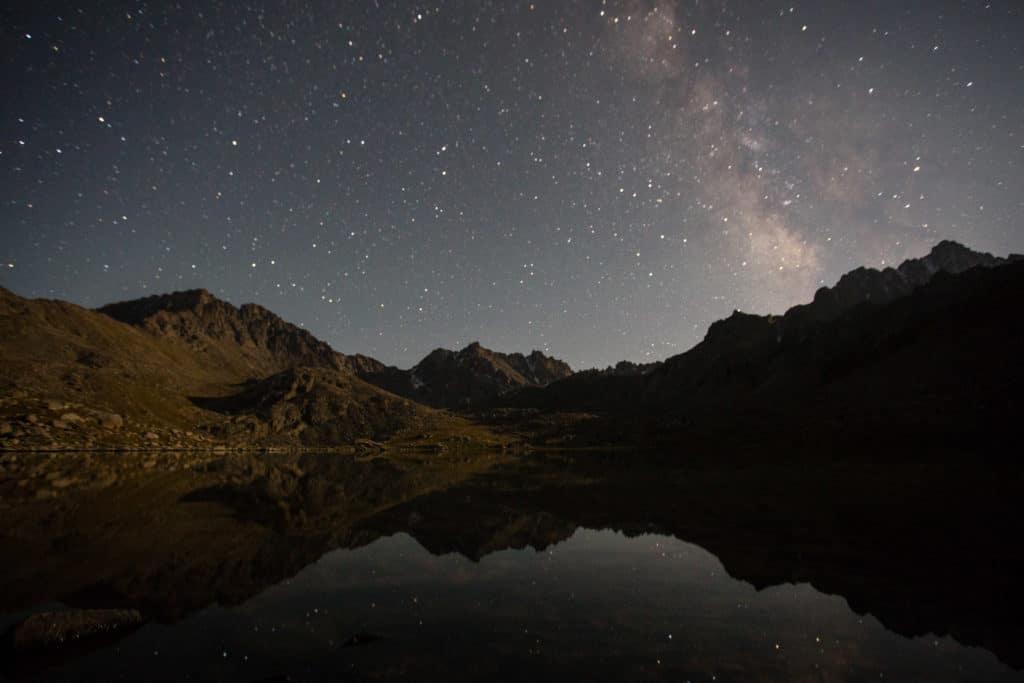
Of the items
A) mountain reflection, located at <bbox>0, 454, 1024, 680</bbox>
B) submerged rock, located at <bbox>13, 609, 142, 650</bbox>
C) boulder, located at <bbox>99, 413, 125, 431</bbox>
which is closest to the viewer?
submerged rock, located at <bbox>13, 609, 142, 650</bbox>

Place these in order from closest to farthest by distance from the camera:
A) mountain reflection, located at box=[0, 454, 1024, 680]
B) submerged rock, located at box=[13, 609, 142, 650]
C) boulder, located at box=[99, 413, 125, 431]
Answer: submerged rock, located at box=[13, 609, 142, 650] → mountain reflection, located at box=[0, 454, 1024, 680] → boulder, located at box=[99, 413, 125, 431]

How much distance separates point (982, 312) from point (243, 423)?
286 metres

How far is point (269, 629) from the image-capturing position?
14039mm

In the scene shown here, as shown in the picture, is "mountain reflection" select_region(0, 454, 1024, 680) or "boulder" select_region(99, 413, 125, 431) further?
"boulder" select_region(99, 413, 125, 431)

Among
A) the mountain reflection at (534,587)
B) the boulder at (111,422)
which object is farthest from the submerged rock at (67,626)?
the boulder at (111,422)

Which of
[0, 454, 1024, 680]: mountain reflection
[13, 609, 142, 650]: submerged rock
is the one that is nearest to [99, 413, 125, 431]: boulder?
[0, 454, 1024, 680]: mountain reflection

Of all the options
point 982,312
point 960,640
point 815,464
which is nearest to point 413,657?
point 960,640

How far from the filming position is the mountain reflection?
12391 mm

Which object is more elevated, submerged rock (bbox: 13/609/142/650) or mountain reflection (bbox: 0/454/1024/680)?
submerged rock (bbox: 13/609/142/650)

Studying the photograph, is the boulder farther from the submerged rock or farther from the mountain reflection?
the submerged rock

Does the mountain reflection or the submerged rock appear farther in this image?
the mountain reflection

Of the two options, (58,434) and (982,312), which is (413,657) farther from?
(982,312)

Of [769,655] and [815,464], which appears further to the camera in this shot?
[815,464]

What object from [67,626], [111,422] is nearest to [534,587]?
[67,626]
